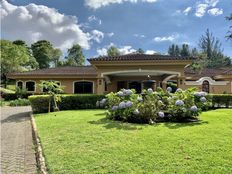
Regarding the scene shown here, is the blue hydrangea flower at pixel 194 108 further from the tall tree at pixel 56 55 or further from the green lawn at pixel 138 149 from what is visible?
the tall tree at pixel 56 55

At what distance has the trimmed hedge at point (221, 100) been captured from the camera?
17.0 metres

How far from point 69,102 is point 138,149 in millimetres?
11287

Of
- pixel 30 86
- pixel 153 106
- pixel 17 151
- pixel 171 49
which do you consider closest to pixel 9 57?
pixel 30 86

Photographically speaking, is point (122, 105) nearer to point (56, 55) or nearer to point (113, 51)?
point (113, 51)

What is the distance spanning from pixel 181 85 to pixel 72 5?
10465 mm

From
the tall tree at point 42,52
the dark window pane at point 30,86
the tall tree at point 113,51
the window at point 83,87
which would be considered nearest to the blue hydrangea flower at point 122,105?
the window at point 83,87

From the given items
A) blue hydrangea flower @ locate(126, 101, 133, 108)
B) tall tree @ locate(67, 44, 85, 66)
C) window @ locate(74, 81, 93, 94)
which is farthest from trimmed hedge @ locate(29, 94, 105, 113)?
tall tree @ locate(67, 44, 85, 66)

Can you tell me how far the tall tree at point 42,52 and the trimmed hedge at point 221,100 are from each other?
5328cm

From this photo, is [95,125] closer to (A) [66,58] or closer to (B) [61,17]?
(B) [61,17]

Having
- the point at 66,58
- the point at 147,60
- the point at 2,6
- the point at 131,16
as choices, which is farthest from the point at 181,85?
the point at 66,58

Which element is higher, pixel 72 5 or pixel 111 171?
pixel 72 5

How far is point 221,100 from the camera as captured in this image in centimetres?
1708

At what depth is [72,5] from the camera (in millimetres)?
19297

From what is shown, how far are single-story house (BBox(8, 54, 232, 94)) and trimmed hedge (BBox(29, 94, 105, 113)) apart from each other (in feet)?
11.2
